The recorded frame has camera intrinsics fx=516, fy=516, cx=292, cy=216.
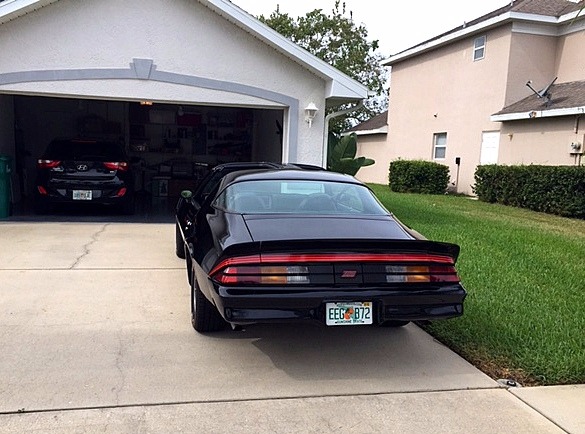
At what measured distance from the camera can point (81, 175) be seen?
10.4 meters

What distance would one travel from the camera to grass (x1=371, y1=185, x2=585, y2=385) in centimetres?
415

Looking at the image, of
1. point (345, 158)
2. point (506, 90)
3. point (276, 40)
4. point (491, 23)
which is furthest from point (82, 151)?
point (491, 23)

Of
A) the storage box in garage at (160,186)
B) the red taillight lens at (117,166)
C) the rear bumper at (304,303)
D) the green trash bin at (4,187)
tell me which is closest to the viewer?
the rear bumper at (304,303)

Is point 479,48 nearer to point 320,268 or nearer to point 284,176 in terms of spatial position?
point 284,176

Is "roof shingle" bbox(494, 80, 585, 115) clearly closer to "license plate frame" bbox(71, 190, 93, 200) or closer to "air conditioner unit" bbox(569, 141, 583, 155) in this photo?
"air conditioner unit" bbox(569, 141, 583, 155)

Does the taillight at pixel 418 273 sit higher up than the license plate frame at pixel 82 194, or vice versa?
the taillight at pixel 418 273

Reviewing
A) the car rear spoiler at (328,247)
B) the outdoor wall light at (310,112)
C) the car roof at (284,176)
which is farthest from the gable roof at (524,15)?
the car rear spoiler at (328,247)

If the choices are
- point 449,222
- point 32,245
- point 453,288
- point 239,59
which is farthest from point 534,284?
point 32,245

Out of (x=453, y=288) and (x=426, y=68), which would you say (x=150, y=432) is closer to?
(x=453, y=288)

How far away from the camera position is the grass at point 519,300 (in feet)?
13.6

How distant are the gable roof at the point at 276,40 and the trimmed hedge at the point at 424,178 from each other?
369 inches

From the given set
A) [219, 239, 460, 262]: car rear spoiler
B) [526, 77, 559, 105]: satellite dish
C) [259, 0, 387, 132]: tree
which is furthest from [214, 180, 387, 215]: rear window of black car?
[259, 0, 387, 132]: tree

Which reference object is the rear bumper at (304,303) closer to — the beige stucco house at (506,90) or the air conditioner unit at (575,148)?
the beige stucco house at (506,90)

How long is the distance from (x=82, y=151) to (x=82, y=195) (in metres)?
0.97
